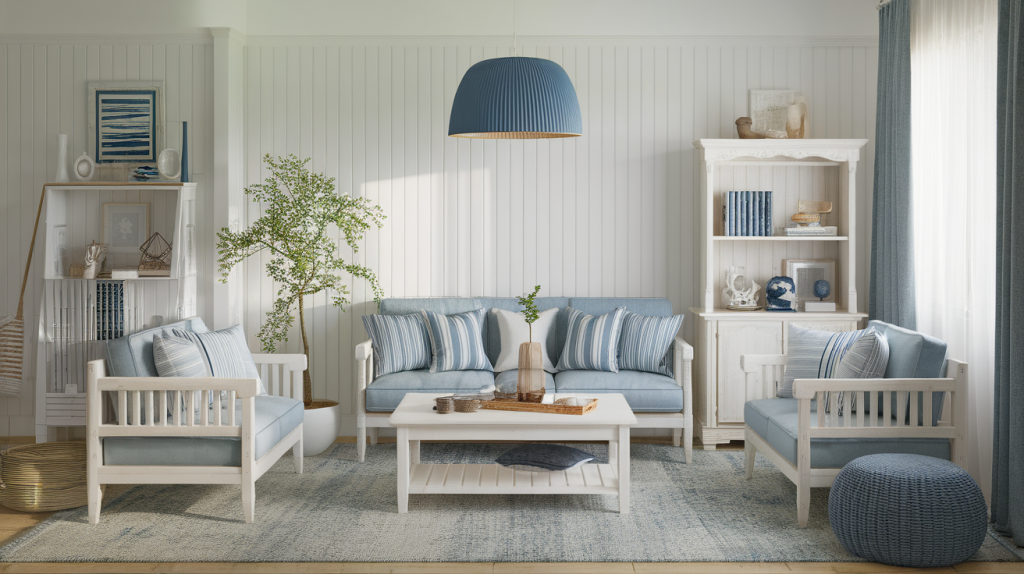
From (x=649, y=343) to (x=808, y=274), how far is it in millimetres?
1271

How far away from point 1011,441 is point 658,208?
2564mm

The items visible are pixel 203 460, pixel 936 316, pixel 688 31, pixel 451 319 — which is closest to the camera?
pixel 203 460

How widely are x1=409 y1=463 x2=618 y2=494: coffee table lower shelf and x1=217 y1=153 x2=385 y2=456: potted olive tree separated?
1.19m

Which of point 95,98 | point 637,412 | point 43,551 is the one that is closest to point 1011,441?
point 637,412

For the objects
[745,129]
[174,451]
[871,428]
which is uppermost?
[745,129]

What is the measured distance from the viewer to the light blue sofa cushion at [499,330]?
5.05m

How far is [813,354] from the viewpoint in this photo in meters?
4.09

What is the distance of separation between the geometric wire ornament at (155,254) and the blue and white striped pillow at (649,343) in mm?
2780

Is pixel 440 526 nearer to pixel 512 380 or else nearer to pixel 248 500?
pixel 248 500

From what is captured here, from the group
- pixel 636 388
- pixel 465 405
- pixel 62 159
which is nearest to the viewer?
pixel 465 405

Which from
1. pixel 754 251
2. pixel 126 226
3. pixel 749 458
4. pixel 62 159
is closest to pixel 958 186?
pixel 754 251

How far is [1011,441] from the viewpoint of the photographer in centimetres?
326

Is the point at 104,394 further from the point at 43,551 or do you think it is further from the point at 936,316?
the point at 936,316

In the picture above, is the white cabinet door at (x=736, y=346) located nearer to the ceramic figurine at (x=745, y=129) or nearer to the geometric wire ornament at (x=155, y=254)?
the ceramic figurine at (x=745, y=129)
